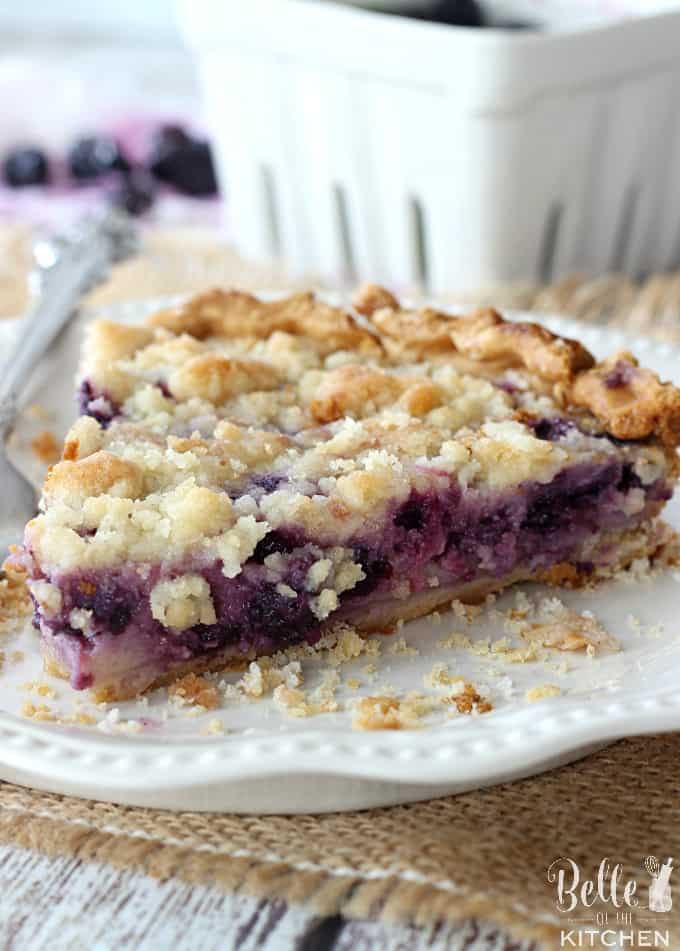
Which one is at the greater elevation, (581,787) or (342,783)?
(342,783)

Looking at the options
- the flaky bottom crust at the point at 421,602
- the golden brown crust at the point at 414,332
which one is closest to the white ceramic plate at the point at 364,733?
the flaky bottom crust at the point at 421,602

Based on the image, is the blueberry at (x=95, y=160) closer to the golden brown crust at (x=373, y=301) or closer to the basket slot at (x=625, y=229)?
the basket slot at (x=625, y=229)

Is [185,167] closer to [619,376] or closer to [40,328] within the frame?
[40,328]

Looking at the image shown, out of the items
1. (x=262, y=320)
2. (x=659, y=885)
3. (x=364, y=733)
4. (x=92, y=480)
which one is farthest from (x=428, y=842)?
(x=262, y=320)

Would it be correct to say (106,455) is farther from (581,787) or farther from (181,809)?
(581,787)

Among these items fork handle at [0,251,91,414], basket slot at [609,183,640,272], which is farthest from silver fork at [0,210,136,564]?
basket slot at [609,183,640,272]

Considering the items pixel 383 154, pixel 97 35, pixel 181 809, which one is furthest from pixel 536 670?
pixel 97 35
